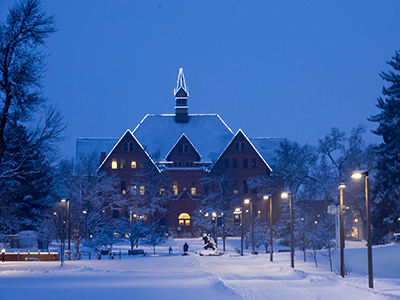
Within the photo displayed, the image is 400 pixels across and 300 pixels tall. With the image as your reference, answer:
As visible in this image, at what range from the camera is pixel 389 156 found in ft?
132

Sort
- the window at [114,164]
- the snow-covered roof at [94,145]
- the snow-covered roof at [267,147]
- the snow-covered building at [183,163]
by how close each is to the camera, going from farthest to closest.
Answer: the snow-covered roof at [267,147] < the snow-covered roof at [94,145] < the window at [114,164] < the snow-covered building at [183,163]

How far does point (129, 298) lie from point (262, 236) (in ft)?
142

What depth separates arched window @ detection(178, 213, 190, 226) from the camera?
75.1 meters

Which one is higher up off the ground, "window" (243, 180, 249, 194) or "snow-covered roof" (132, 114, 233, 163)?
"snow-covered roof" (132, 114, 233, 163)

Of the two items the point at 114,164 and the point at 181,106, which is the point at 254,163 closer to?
the point at 181,106

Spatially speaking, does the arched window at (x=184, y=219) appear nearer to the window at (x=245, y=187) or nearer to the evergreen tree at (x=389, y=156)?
the window at (x=245, y=187)

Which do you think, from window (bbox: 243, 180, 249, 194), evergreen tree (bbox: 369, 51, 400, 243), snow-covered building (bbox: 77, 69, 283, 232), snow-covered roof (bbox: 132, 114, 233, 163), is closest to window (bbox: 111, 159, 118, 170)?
snow-covered building (bbox: 77, 69, 283, 232)

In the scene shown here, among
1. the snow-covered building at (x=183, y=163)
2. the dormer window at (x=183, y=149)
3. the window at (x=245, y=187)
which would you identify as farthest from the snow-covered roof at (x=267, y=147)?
the dormer window at (x=183, y=149)

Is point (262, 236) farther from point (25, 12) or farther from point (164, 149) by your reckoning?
point (25, 12)

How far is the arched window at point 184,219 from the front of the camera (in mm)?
75125

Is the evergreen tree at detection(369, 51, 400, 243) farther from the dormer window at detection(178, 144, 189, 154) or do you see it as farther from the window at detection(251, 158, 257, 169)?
the dormer window at detection(178, 144, 189, 154)

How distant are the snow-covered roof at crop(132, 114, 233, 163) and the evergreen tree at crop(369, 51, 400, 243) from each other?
39.2 m

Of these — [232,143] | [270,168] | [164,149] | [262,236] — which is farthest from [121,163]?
[262,236]

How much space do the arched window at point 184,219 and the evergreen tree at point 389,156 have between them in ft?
115
